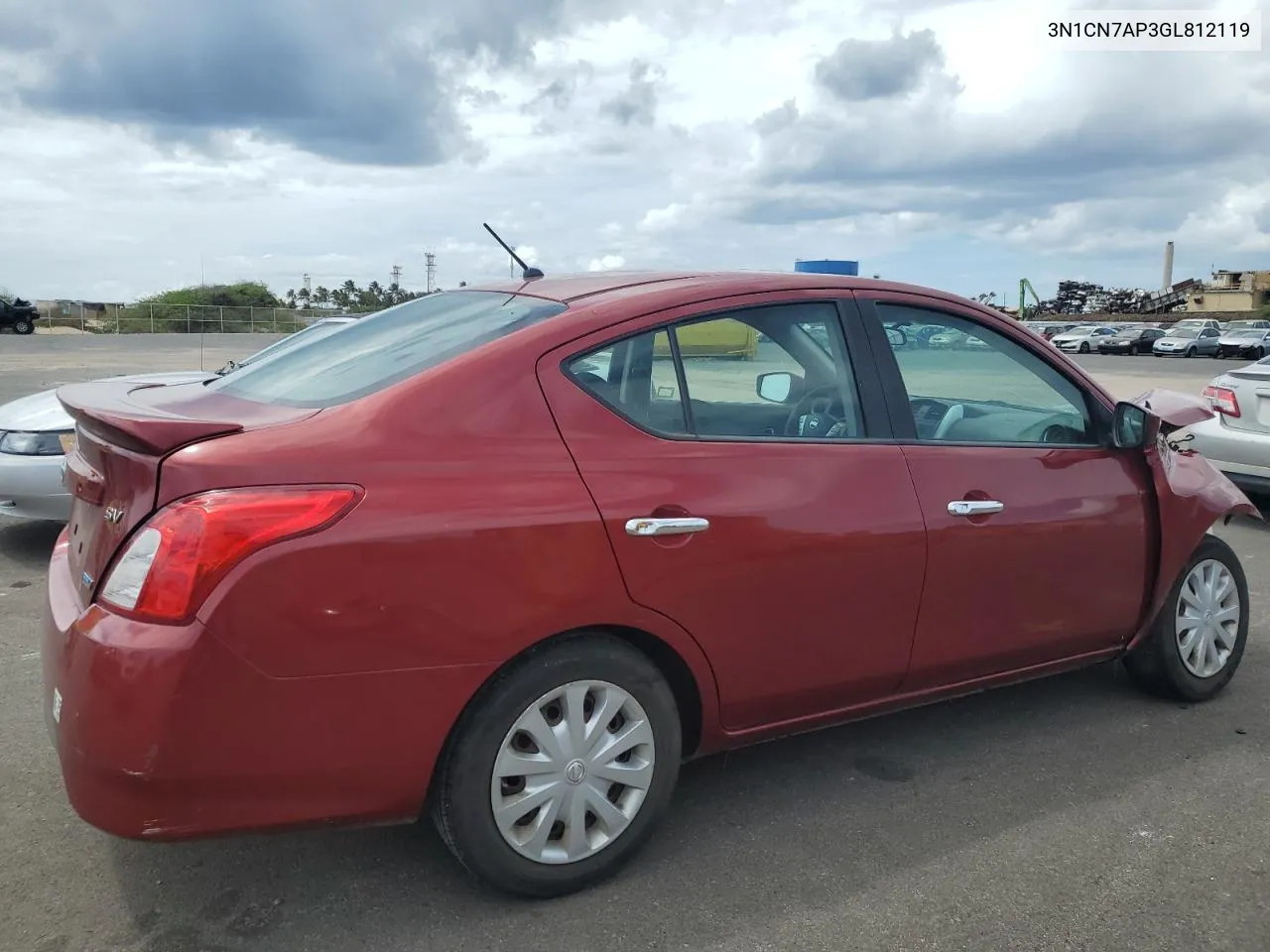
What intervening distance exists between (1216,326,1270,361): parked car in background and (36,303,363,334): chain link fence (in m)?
38.3

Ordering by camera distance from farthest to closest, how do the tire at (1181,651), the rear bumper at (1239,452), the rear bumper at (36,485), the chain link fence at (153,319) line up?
the chain link fence at (153,319), the rear bumper at (1239,452), the rear bumper at (36,485), the tire at (1181,651)

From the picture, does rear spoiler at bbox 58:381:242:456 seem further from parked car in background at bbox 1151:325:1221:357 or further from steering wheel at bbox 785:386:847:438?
parked car in background at bbox 1151:325:1221:357

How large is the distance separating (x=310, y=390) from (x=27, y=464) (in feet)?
12.6

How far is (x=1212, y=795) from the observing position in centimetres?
335

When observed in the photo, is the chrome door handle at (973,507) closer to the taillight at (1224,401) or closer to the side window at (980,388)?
the side window at (980,388)

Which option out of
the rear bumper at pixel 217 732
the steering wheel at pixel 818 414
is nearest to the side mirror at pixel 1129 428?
the steering wheel at pixel 818 414

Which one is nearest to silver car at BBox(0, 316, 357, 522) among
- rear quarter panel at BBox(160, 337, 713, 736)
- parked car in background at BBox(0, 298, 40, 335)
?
rear quarter panel at BBox(160, 337, 713, 736)

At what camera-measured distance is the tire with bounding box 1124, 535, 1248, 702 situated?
3.96 metres

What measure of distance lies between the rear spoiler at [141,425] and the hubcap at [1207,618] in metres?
3.46

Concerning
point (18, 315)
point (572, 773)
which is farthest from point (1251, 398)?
point (18, 315)

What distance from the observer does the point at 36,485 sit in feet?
18.7

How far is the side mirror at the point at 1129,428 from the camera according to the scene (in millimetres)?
3674

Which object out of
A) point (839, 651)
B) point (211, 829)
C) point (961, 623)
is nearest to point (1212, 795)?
point (961, 623)

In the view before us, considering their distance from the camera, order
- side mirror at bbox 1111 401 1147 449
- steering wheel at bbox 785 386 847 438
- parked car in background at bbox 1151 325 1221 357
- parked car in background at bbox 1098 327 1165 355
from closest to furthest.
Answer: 1. steering wheel at bbox 785 386 847 438
2. side mirror at bbox 1111 401 1147 449
3. parked car in background at bbox 1151 325 1221 357
4. parked car in background at bbox 1098 327 1165 355
